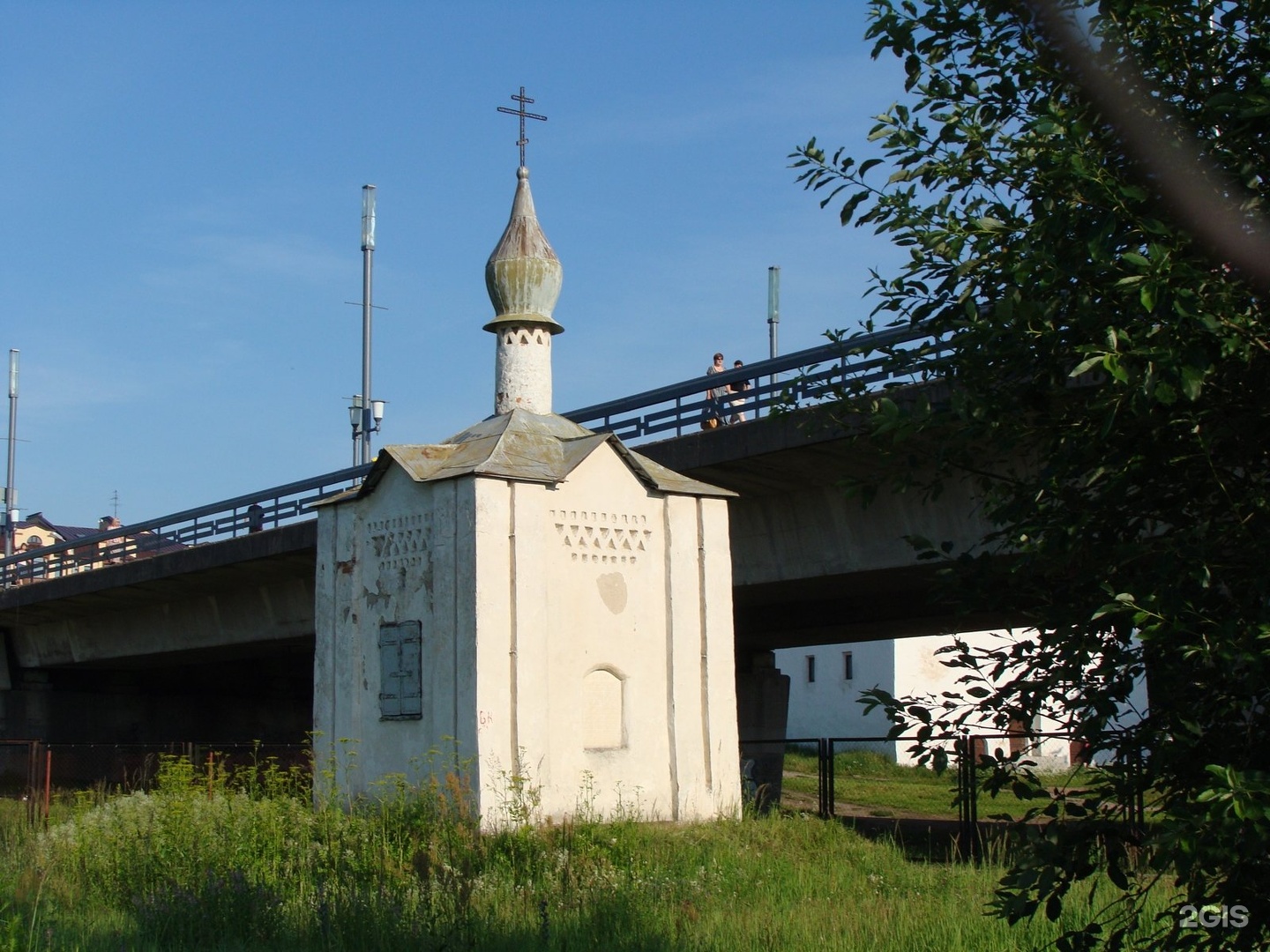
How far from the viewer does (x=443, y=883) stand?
32.7 ft

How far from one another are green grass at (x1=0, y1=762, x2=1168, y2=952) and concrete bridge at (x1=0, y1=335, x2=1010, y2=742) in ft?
8.51

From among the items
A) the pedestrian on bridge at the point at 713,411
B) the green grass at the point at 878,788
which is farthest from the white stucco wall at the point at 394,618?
the green grass at the point at 878,788

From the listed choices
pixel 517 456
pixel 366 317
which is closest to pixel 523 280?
pixel 517 456

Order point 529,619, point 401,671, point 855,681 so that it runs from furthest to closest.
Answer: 1. point 855,681
2. point 401,671
3. point 529,619

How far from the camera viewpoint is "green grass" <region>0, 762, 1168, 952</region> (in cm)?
918

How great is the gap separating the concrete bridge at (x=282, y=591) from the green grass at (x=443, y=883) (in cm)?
259

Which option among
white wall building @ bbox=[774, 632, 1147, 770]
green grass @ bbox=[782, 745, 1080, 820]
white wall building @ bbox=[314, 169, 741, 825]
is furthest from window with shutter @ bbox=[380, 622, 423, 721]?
white wall building @ bbox=[774, 632, 1147, 770]

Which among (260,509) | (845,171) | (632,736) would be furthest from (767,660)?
(845,171)

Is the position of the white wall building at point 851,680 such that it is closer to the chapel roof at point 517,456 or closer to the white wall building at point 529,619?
the white wall building at point 529,619

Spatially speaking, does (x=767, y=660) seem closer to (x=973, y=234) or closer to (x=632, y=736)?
(x=632, y=736)

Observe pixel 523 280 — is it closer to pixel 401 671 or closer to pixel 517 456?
pixel 517 456

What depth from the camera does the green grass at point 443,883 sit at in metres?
9.18

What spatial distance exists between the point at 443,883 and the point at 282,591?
20.5 meters

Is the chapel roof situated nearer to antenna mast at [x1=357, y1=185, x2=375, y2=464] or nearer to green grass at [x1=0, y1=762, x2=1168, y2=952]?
Result: green grass at [x1=0, y1=762, x2=1168, y2=952]
